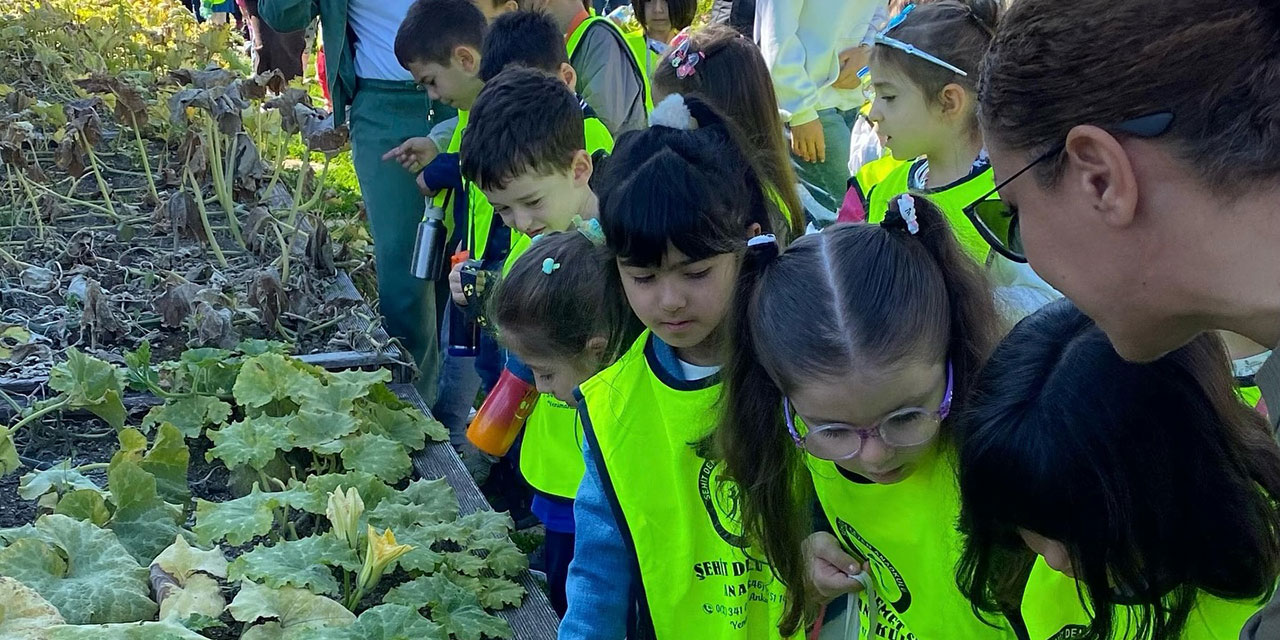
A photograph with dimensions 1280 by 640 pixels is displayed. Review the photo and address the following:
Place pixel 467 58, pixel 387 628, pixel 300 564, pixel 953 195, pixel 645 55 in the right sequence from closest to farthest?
1. pixel 387 628
2. pixel 300 564
3. pixel 953 195
4. pixel 467 58
5. pixel 645 55

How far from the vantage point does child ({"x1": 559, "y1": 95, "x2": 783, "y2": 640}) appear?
1.99 meters

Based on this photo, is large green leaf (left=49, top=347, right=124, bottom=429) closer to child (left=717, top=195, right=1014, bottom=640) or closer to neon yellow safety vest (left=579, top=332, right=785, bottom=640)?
neon yellow safety vest (left=579, top=332, right=785, bottom=640)

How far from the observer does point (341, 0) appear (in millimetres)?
4301

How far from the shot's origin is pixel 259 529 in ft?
8.42

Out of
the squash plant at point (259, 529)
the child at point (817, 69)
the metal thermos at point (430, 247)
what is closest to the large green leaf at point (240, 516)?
the squash plant at point (259, 529)

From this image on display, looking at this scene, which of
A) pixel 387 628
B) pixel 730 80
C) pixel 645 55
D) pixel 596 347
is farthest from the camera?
pixel 645 55

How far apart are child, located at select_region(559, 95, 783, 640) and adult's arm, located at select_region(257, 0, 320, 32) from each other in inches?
101

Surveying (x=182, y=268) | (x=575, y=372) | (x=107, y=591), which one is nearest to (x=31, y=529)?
(x=107, y=591)

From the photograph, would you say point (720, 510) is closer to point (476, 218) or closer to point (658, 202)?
point (658, 202)

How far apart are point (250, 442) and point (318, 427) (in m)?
0.17

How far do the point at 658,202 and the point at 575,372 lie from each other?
A: 0.48m

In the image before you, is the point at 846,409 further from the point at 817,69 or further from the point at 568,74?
the point at 817,69

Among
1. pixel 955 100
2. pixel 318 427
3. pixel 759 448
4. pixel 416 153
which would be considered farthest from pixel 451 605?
pixel 416 153

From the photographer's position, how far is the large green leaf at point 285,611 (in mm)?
2291
